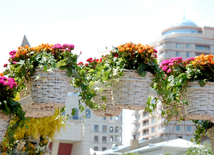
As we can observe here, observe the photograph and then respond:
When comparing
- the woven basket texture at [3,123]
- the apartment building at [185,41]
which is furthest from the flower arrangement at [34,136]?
the apartment building at [185,41]

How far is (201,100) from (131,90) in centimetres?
84

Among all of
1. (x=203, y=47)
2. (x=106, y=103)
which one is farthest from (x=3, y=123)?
(x=203, y=47)

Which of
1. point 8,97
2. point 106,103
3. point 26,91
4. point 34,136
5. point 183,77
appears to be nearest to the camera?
point 8,97

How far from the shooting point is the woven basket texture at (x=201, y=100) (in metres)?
3.89

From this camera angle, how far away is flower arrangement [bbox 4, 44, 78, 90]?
344 cm

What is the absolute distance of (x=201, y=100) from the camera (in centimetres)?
389

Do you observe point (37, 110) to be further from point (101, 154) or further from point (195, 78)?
point (101, 154)

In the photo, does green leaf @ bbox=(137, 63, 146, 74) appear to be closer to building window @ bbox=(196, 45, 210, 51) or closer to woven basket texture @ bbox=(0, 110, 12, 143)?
woven basket texture @ bbox=(0, 110, 12, 143)

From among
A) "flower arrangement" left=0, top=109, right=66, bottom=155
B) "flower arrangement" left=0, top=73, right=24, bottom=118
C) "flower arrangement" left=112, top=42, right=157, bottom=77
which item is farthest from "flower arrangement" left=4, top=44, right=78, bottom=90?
"flower arrangement" left=0, top=109, right=66, bottom=155

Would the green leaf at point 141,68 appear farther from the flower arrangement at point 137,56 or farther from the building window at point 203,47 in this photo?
the building window at point 203,47

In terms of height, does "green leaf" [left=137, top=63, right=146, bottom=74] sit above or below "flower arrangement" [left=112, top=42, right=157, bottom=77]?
below

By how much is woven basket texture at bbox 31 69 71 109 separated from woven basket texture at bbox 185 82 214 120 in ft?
4.49

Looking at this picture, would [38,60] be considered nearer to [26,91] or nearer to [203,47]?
[26,91]

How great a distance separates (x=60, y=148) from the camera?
16922 mm
